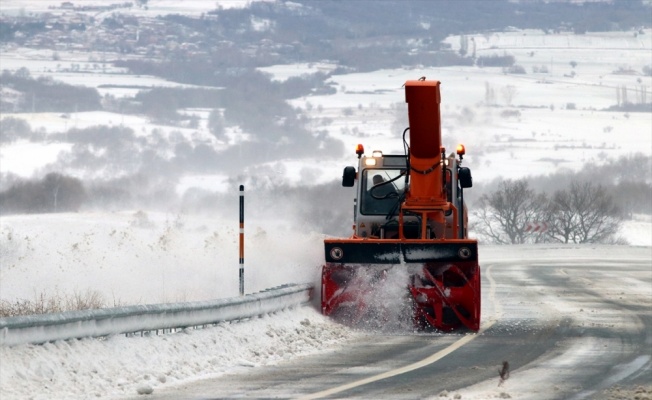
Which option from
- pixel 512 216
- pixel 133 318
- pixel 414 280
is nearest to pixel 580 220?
pixel 512 216

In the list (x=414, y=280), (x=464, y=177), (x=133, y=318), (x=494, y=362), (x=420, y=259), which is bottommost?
(x=494, y=362)

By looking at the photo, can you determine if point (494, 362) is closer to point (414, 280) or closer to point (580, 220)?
point (414, 280)

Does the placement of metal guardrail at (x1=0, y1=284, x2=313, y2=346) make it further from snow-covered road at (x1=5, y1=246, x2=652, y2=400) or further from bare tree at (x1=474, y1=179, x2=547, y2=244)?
bare tree at (x1=474, y1=179, x2=547, y2=244)

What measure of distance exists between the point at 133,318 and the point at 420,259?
5.33 metres

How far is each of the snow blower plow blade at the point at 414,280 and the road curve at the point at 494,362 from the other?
0.46m

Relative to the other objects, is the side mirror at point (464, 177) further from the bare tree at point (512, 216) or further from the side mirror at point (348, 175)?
the bare tree at point (512, 216)

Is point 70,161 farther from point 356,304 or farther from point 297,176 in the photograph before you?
point 356,304

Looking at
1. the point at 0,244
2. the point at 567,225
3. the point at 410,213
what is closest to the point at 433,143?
the point at 410,213

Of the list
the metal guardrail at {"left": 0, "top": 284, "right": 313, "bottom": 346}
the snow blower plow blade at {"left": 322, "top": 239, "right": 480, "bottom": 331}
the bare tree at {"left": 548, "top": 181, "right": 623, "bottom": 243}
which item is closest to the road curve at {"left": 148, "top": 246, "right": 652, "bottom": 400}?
the snow blower plow blade at {"left": 322, "top": 239, "right": 480, "bottom": 331}

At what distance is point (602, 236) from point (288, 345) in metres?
79.4

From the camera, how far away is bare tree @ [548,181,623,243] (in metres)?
92.4

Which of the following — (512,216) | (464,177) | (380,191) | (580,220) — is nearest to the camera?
(464,177)

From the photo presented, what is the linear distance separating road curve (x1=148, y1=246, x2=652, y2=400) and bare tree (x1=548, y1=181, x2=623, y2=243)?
67.4m

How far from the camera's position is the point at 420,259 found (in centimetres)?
1836
